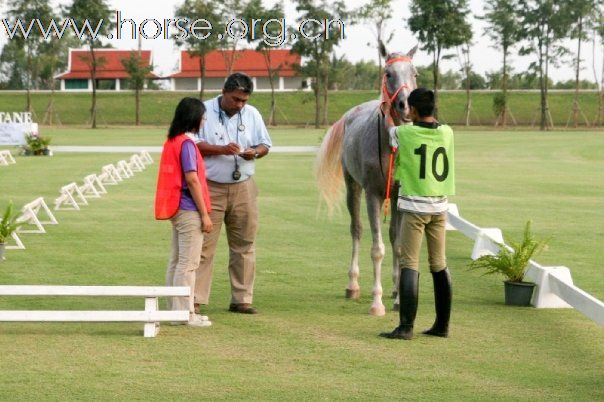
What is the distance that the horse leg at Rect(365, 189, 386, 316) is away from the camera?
8.97m

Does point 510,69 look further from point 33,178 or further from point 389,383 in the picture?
point 389,383

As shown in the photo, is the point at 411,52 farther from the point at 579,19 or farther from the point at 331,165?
the point at 579,19

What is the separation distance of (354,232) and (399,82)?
2060 millimetres

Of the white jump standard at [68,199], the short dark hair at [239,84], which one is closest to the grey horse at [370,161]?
the short dark hair at [239,84]

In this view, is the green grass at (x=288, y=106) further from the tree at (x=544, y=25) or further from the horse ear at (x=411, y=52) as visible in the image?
the horse ear at (x=411, y=52)

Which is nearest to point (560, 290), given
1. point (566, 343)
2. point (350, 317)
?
point (566, 343)

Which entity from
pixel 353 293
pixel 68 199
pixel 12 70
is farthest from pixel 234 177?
pixel 12 70

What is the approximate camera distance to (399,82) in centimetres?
888

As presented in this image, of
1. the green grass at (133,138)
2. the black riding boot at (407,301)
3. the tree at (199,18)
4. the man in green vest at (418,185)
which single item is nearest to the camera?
the man in green vest at (418,185)

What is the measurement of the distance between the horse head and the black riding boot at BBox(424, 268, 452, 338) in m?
1.52

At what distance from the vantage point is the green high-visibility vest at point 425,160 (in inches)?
302

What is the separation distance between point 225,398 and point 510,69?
278 ft

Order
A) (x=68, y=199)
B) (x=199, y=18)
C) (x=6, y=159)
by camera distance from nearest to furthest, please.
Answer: (x=68, y=199)
(x=6, y=159)
(x=199, y=18)

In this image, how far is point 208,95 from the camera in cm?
9188
